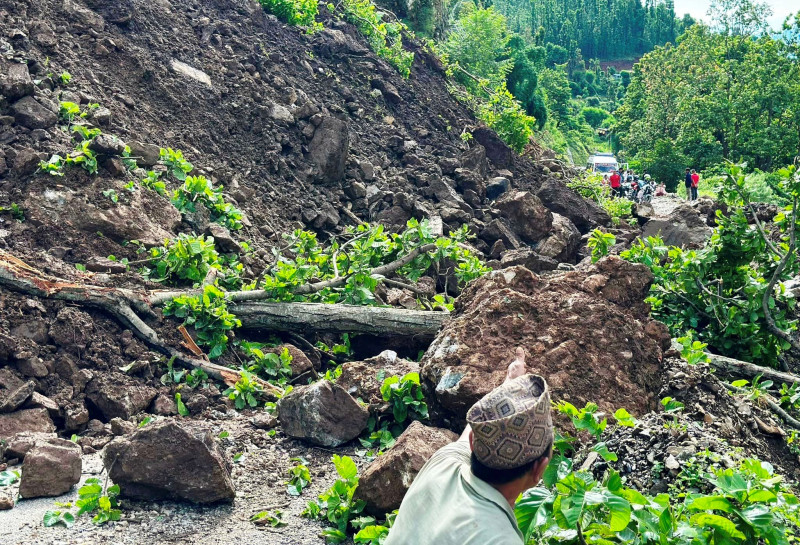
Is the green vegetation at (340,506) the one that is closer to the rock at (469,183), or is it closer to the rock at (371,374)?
the rock at (371,374)

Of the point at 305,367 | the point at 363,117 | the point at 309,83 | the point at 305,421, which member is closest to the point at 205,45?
the point at 309,83

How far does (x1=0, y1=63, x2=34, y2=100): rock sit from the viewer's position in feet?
24.2

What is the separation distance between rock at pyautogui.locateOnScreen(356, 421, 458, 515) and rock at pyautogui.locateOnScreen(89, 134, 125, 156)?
4.65m

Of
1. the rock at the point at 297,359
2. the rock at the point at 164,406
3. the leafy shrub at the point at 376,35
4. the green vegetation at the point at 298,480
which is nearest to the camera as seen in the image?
the green vegetation at the point at 298,480

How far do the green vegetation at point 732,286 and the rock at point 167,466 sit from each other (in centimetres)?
353

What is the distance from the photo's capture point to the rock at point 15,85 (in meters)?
7.39

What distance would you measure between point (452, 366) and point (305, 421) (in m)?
1.07

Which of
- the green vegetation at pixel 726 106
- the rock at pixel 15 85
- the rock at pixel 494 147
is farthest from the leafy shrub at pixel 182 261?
the green vegetation at pixel 726 106

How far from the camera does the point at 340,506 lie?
4.09 metres

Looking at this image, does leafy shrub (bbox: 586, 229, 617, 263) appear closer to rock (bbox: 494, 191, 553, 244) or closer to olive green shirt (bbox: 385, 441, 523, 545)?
rock (bbox: 494, 191, 553, 244)

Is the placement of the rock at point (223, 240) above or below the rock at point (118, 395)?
above

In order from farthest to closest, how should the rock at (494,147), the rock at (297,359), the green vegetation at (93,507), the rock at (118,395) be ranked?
1. the rock at (494,147)
2. the rock at (297,359)
3. the rock at (118,395)
4. the green vegetation at (93,507)

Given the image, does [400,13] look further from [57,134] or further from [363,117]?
[57,134]

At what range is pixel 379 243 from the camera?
7.46 m
